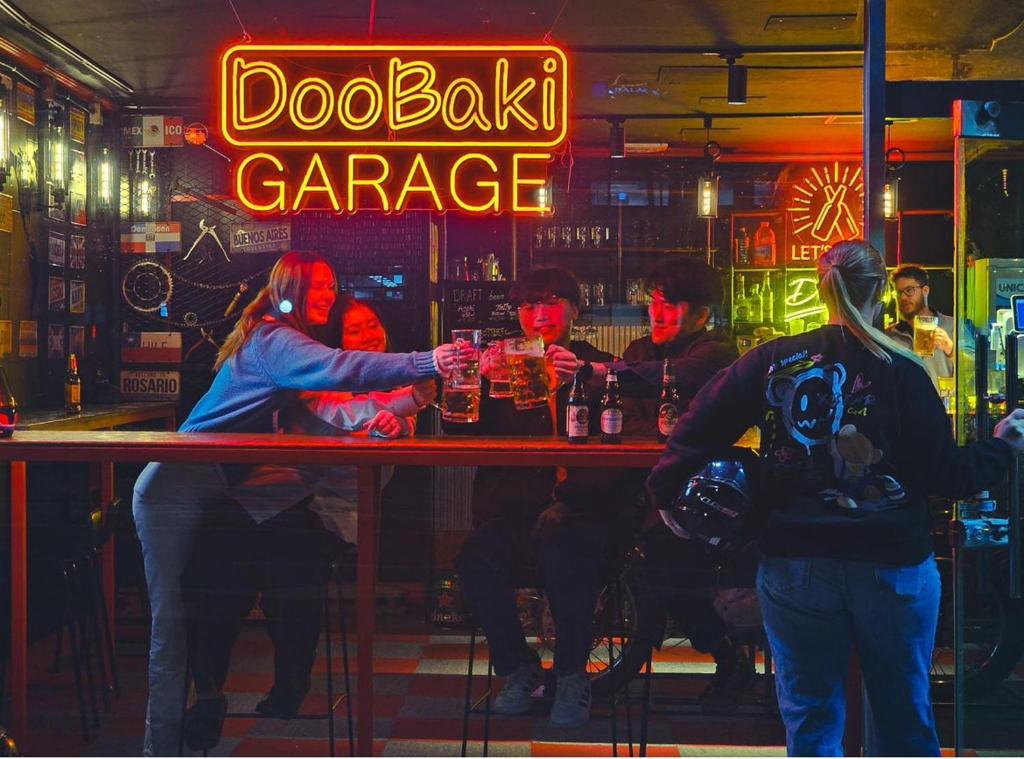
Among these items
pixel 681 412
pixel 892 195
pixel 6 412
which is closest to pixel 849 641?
pixel 681 412

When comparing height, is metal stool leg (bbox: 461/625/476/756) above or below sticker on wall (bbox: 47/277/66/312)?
below

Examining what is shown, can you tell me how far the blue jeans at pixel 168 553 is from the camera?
371cm

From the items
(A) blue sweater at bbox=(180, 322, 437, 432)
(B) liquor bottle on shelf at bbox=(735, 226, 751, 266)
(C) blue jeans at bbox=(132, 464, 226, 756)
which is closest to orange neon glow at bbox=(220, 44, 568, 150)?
(A) blue sweater at bbox=(180, 322, 437, 432)

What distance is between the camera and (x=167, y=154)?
7.54 m

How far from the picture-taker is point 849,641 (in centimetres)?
260

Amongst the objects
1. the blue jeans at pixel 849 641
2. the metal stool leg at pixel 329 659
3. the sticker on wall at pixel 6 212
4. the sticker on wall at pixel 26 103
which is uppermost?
the sticker on wall at pixel 26 103

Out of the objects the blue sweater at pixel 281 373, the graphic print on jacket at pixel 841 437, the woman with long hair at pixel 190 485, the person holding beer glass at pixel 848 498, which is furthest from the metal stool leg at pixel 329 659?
the graphic print on jacket at pixel 841 437

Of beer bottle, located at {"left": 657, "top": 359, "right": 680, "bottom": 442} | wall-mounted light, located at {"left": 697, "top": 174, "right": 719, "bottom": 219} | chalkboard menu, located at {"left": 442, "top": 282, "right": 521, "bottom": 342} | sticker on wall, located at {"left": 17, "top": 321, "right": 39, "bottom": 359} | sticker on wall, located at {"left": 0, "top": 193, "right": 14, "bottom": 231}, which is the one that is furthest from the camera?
wall-mounted light, located at {"left": 697, "top": 174, "right": 719, "bottom": 219}

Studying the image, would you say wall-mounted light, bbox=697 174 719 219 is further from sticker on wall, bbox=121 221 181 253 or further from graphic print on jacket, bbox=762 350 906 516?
graphic print on jacket, bbox=762 350 906 516

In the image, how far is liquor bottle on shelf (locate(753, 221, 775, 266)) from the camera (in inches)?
372

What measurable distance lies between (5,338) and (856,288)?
4940 millimetres

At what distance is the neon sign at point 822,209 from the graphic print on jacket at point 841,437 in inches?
280

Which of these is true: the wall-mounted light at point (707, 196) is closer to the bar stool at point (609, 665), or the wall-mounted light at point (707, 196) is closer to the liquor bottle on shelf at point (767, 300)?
the liquor bottle on shelf at point (767, 300)

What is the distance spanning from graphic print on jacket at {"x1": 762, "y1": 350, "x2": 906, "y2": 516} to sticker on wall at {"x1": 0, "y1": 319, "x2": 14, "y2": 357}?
15.8 feet
